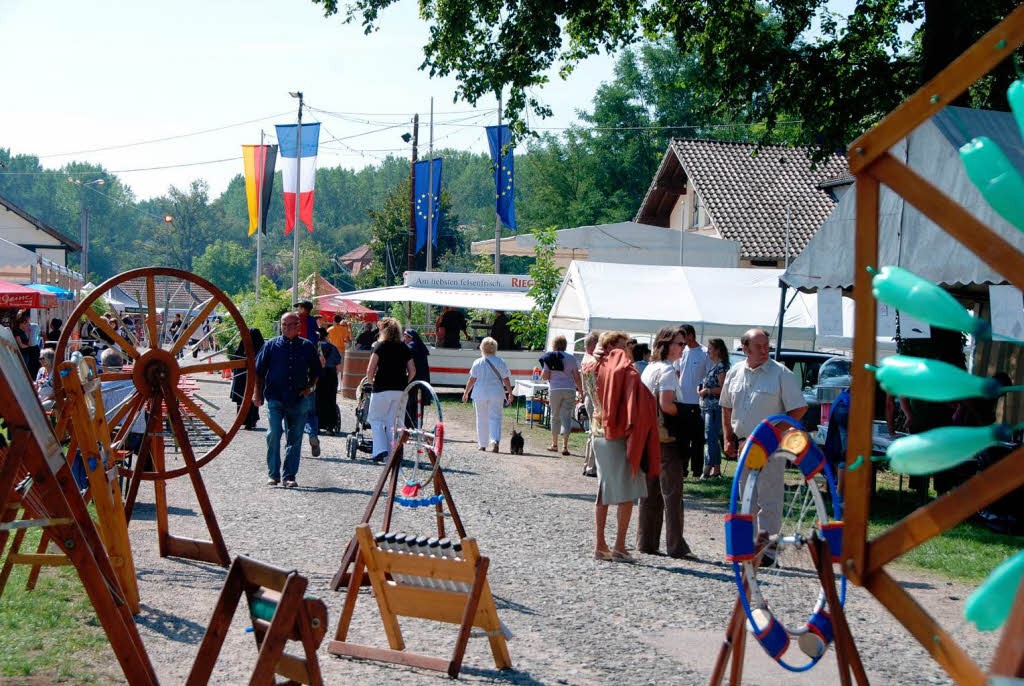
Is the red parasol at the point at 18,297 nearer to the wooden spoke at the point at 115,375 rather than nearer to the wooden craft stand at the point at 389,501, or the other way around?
the wooden spoke at the point at 115,375

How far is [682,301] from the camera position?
1856 centimetres

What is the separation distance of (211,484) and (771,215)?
91.9 ft

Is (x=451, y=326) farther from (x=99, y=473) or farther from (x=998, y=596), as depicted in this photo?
(x=998, y=596)

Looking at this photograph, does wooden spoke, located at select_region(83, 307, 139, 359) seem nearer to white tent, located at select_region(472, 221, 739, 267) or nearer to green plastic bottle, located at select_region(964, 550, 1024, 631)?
green plastic bottle, located at select_region(964, 550, 1024, 631)

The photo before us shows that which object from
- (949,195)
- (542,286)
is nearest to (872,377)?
(949,195)

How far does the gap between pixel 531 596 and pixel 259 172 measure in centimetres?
2894

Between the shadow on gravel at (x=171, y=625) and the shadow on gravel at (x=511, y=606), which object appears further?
the shadow on gravel at (x=511, y=606)

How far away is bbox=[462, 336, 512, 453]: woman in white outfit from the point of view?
16.0 metres

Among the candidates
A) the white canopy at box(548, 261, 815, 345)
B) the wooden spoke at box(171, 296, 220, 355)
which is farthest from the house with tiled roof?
the wooden spoke at box(171, 296, 220, 355)

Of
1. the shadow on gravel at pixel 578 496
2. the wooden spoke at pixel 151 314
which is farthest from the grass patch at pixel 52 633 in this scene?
the shadow on gravel at pixel 578 496

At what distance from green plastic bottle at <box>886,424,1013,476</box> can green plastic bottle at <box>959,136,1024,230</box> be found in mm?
449

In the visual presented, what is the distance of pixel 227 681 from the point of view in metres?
5.43

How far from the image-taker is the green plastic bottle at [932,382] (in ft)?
7.51

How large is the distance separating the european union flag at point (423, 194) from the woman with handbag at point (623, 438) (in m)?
24.3
